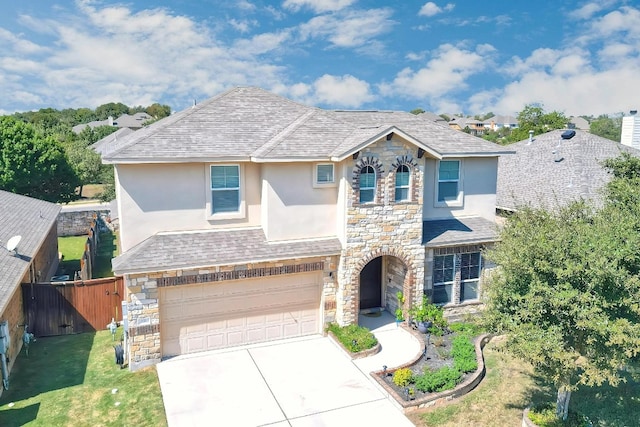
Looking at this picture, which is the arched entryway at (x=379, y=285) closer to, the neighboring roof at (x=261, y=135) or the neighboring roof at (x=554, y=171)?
the neighboring roof at (x=261, y=135)

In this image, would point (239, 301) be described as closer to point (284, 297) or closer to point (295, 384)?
point (284, 297)

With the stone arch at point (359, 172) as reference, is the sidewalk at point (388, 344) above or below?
below

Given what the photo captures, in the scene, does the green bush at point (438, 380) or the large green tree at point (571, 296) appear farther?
the green bush at point (438, 380)

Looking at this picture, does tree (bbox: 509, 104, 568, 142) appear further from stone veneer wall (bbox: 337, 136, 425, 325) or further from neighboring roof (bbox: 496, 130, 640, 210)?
stone veneer wall (bbox: 337, 136, 425, 325)

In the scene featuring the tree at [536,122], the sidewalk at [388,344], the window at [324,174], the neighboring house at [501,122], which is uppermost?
the neighboring house at [501,122]

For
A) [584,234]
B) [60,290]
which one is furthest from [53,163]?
[584,234]

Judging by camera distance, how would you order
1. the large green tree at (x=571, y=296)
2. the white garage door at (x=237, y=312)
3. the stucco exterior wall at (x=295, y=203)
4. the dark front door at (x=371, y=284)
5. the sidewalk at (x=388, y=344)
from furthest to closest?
the dark front door at (x=371, y=284) → the stucco exterior wall at (x=295, y=203) → the white garage door at (x=237, y=312) → the sidewalk at (x=388, y=344) → the large green tree at (x=571, y=296)

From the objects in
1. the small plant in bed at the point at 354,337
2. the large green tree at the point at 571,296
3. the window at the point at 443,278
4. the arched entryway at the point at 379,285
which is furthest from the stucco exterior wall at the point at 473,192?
the large green tree at the point at 571,296

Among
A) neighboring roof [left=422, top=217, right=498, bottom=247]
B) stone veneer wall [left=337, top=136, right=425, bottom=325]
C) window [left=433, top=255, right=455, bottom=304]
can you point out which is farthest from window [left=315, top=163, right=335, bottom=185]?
window [left=433, top=255, right=455, bottom=304]
